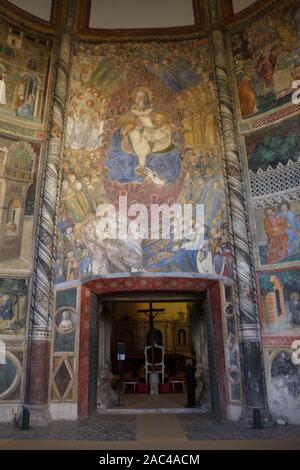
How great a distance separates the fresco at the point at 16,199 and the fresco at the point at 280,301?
19.6ft

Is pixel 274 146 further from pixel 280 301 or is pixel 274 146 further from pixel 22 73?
pixel 22 73

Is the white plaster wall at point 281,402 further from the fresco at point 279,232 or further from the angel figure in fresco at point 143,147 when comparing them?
the angel figure in fresco at point 143,147

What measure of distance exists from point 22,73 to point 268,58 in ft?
22.4

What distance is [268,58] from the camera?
33.2 ft

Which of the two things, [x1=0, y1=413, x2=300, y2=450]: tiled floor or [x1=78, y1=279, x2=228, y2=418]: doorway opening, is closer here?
[x1=0, y1=413, x2=300, y2=450]: tiled floor

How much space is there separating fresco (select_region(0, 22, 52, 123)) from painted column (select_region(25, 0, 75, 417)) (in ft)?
1.44

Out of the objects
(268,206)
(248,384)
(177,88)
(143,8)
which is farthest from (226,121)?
(248,384)

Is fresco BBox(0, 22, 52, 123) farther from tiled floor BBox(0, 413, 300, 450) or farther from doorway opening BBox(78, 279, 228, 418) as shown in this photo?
tiled floor BBox(0, 413, 300, 450)

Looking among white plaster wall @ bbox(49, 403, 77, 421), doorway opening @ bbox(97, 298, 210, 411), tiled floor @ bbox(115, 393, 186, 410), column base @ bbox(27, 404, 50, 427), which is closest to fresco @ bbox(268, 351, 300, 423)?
doorway opening @ bbox(97, 298, 210, 411)

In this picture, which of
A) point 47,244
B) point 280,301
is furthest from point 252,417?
point 47,244

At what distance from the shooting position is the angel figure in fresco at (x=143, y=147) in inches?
409

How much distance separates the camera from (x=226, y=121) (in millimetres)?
10258

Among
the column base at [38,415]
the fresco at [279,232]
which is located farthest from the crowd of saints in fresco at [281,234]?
the column base at [38,415]

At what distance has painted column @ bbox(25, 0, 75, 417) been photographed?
8.73 m
